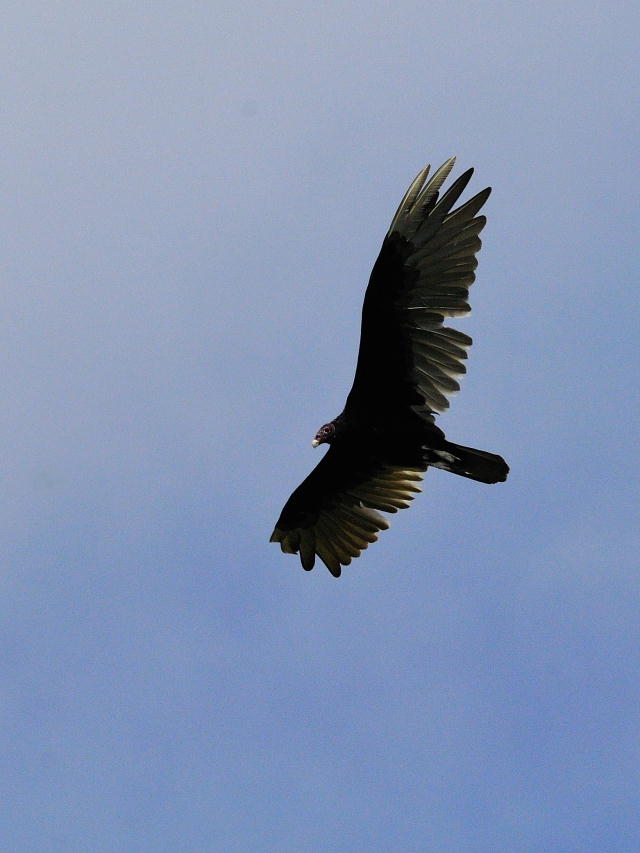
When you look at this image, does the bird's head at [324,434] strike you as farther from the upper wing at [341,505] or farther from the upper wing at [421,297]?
the upper wing at [421,297]

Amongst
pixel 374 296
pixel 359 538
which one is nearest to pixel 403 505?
pixel 359 538

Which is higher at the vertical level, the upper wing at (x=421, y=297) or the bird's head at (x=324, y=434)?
the upper wing at (x=421, y=297)

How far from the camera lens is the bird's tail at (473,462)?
8836 millimetres

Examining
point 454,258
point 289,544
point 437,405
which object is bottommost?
point 289,544

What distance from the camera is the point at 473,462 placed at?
8891 mm

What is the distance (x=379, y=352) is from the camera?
8922 mm

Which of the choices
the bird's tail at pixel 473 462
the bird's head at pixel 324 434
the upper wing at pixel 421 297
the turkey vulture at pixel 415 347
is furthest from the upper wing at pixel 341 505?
the upper wing at pixel 421 297

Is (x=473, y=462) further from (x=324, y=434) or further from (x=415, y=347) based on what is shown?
(x=324, y=434)

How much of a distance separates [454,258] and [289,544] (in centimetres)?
291

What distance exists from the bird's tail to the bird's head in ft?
2.52

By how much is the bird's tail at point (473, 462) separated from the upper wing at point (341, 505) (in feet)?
1.92

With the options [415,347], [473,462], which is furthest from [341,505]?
[415,347]

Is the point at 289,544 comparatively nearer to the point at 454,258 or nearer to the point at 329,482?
the point at 329,482

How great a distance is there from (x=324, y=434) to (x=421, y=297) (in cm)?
134
